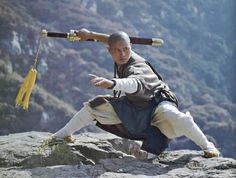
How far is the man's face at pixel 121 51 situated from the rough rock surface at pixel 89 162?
0.87 m

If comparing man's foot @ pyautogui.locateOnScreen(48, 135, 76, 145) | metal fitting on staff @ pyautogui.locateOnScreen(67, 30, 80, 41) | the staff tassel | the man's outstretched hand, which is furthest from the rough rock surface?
metal fitting on staff @ pyautogui.locateOnScreen(67, 30, 80, 41)

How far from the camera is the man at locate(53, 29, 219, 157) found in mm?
3727

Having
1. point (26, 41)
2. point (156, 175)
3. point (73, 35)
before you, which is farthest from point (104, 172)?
point (26, 41)

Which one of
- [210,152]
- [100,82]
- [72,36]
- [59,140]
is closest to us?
[100,82]

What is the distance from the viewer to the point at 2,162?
151 inches

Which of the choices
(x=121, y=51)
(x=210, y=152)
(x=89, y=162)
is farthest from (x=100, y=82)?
(x=210, y=152)

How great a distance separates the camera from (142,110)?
3.79m

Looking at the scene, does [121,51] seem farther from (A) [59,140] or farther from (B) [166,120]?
(A) [59,140]

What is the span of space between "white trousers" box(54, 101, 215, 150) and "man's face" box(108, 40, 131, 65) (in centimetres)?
41

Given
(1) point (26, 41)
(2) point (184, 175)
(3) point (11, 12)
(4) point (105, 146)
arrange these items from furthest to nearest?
(3) point (11, 12) < (1) point (26, 41) < (4) point (105, 146) < (2) point (184, 175)

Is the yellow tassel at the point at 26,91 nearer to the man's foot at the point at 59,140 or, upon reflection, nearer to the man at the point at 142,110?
the man's foot at the point at 59,140

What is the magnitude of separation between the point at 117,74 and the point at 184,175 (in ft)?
3.75

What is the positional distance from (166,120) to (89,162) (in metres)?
0.82

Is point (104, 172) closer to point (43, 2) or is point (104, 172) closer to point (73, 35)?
point (73, 35)
